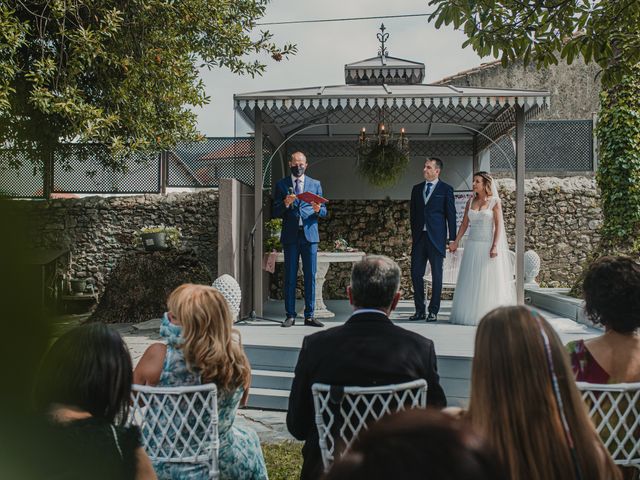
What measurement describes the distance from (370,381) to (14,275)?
98.8 inches

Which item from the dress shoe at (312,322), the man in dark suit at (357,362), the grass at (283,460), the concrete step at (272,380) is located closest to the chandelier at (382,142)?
the dress shoe at (312,322)

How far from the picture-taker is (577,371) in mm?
2879

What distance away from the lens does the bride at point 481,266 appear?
7859 mm

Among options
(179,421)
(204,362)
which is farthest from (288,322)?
(179,421)

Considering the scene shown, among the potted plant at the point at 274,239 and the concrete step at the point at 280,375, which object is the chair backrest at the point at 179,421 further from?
the potted plant at the point at 274,239

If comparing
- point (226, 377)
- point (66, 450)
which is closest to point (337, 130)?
point (226, 377)

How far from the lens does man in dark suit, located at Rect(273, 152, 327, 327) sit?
7637 millimetres

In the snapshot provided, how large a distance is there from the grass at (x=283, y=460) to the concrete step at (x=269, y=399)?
1078 millimetres

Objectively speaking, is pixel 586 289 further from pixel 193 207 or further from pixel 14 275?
pixel 193 207

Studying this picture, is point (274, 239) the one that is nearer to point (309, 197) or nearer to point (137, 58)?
point (309, 197)

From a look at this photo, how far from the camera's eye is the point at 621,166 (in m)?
10.4

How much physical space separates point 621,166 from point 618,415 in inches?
343

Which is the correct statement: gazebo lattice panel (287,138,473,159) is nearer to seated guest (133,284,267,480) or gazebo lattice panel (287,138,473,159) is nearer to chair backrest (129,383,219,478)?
seated guest (133,284,267,480)

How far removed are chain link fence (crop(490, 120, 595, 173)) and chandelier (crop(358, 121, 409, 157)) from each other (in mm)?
3883
